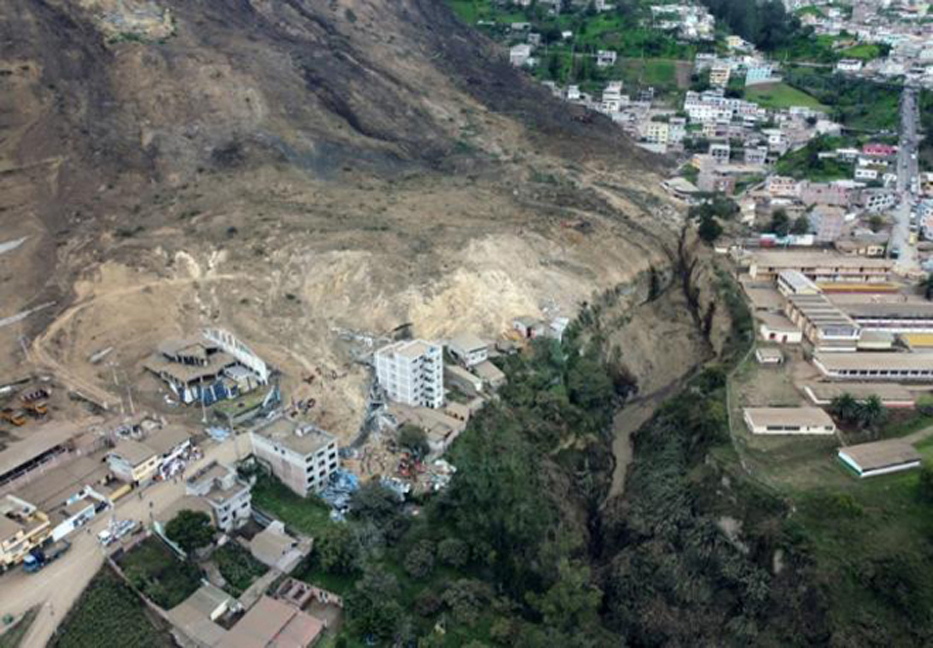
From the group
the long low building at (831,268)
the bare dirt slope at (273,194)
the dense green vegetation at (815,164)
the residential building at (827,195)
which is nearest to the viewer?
the bare dirt slope at (273,194)

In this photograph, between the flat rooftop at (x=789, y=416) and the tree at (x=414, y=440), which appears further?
the tree at (x=414, y=440)

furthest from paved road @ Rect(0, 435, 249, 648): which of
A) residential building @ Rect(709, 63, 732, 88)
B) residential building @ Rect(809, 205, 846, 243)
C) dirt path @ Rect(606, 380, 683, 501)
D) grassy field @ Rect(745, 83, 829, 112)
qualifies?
residential building @ Rect(709, 63, 732, 88)

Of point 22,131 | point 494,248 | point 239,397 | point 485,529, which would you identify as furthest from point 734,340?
point 22,131

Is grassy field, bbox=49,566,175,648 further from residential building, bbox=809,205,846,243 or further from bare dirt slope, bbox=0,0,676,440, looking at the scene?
residential building, bbox=809,205,846,243

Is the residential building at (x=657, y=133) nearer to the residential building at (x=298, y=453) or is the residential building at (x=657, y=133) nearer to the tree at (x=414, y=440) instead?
the tree at (x=414, y=440)

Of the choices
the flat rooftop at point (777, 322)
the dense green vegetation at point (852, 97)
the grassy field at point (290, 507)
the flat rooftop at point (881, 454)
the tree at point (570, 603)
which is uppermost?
the dense green vegetation at point (852, 97)

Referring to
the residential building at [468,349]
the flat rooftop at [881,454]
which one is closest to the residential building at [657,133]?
the residential building at [468,349]

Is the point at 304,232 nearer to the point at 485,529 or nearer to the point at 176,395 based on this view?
the point at 176,395
